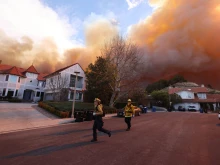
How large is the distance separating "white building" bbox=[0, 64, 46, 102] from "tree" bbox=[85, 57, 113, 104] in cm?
1922

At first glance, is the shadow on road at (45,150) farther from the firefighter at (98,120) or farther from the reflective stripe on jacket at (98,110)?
the reflective stripe on jacket at (98,110)

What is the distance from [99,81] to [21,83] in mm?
23921

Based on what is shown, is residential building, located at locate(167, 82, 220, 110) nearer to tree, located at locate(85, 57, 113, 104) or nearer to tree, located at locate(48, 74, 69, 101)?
tree, located at locate(85, 57, 113, 104)

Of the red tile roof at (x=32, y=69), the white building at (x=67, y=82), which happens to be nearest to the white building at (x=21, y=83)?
the red tile roof at (x=32, y=69)

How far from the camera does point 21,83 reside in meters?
39.1

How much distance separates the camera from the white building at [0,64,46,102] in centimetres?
3625

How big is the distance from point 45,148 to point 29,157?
0.93m

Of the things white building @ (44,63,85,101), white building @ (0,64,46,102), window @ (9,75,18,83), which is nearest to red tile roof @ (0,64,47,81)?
white building @ (0,64,46,102)

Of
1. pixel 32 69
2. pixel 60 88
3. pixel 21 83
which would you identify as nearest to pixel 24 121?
pixel 60 88

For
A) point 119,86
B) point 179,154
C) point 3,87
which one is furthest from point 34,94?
point 179,154

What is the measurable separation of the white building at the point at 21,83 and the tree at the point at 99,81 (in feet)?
63.0

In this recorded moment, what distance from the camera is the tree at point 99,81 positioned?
27583 mm

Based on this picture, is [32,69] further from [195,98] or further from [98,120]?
[195,98]

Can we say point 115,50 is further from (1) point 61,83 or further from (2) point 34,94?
(2) point 34,94
